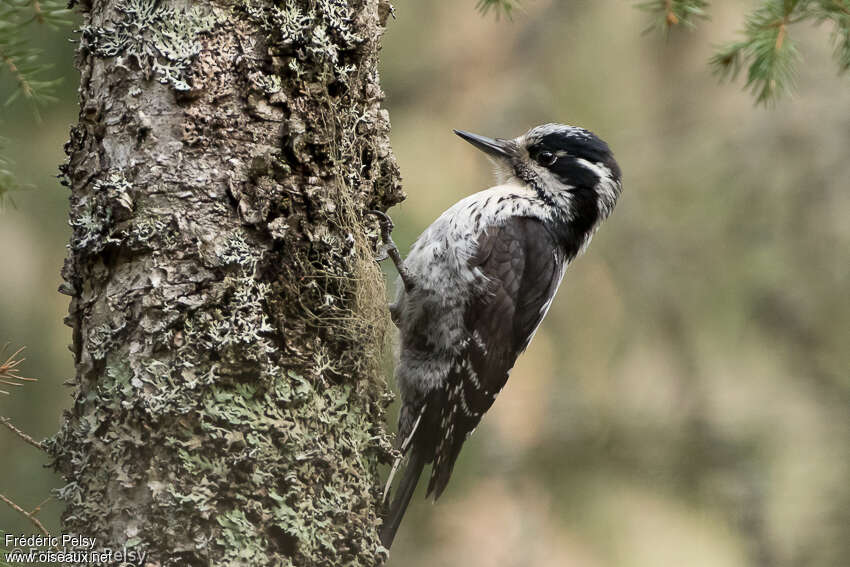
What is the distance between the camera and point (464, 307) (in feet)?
10.1

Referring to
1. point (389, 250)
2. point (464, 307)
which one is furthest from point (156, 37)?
point (464, 307)

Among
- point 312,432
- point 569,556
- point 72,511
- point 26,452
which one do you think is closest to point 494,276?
point 312,432

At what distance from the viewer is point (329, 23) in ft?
7.59

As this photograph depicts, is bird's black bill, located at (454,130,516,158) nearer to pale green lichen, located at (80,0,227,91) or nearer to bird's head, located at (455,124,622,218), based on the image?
bird's head, located at (455,124,622,218)

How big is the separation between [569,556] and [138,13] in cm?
344

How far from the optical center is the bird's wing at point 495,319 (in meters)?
3.02

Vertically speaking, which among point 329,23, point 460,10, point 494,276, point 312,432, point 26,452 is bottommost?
point 26,452

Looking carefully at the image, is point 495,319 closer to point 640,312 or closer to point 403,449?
point 403,449

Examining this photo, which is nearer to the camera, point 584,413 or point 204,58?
point 204,58

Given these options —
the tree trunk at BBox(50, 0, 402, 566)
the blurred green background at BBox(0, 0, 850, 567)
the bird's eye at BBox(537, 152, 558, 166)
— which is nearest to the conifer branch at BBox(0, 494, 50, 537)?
the tree trunk at BBox(50, 0, 402, 566)

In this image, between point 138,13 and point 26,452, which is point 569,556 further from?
point 138,13

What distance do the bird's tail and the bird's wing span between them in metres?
0.14

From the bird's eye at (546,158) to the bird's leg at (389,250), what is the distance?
823 millimetres

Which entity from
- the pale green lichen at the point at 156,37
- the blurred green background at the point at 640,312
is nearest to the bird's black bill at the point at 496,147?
the blurred green background at the point at 640,312
